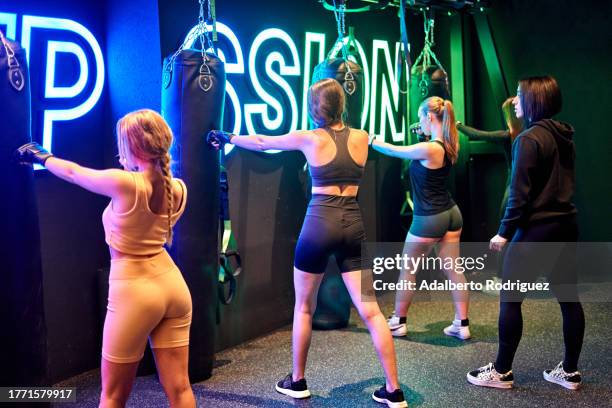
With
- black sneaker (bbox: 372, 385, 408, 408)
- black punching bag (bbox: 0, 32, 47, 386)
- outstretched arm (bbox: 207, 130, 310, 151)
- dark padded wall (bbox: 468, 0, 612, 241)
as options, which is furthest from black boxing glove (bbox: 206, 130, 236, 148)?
dark padded wall (bbox: 468, 0, 612, 241)

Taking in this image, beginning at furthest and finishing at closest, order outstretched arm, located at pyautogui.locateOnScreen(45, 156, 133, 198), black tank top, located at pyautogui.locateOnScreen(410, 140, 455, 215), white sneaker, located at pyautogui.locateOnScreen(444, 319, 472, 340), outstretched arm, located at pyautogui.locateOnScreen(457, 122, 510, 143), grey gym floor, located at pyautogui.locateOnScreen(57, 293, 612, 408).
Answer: outstretched arm, located at pyautogui.locateOnScreen(457, 122, 510, 143), white sneaker, located at pyautogui.locateOnScreen(444, 319, 472, 340), black tank top, located at pyautogui.locateOnScreen(410, 140, 455, 215), grey gym floor, located at pyautogui.locateOnScreen(57, 293, 612, 408), outstretched arm, located at pyautogui.locateOnScreen(45, 156, 133, 198)

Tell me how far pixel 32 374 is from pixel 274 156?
6.88 ft

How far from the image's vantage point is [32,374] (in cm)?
255

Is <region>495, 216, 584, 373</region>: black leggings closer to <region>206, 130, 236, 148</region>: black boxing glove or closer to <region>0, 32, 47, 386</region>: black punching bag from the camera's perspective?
<region>206, 130, 236, 148</region>: black boxing glove

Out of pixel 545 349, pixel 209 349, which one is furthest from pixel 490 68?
pixel 209 349

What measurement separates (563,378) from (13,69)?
283 centimetres

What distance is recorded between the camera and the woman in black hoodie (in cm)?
297

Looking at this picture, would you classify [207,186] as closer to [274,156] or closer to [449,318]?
[274,156]

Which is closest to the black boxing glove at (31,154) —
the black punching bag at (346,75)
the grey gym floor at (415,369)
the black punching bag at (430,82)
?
the grey gym floor at (415,369)

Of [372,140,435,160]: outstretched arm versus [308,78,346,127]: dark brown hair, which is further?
[372,140,435,160]: outstretched arm

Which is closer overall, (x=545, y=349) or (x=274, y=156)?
(x=545, y=349)

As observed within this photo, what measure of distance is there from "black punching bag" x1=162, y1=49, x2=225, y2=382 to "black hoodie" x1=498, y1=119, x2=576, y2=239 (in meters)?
1.44

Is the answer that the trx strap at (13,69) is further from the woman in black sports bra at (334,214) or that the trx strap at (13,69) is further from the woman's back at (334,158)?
the woman's back at (334,158)

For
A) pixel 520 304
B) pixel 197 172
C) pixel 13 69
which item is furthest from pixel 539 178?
pixel 13 69
